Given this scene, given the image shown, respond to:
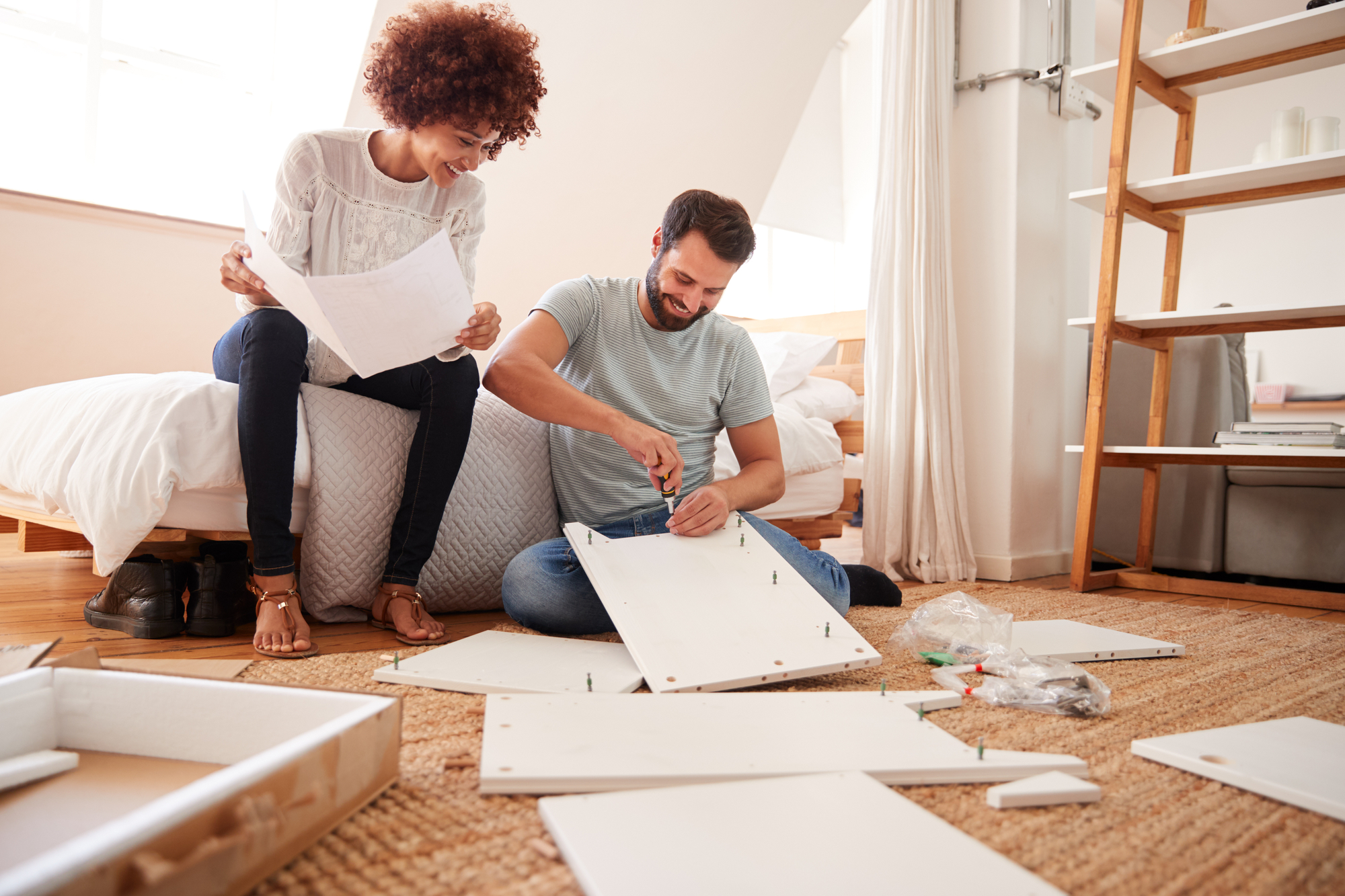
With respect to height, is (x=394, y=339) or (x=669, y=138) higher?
(x=669, y=138)

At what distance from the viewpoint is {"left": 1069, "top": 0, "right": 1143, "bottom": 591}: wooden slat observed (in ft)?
6.89

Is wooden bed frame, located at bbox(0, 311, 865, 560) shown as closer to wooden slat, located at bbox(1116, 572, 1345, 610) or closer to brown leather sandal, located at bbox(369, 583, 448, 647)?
brown leather sandal, located at bbox(369, 583, 448, 647)

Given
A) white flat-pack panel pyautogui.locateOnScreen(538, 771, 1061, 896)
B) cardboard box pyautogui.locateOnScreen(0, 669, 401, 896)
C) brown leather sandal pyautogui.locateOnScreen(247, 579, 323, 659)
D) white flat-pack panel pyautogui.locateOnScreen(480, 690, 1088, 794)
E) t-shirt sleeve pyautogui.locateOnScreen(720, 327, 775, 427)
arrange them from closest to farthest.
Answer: cardboard box pyautogui.locateOnScreen(0, 669, 401, 896) → white flat-pack panel pyautogui.locateOnScreen(538, 771, 1061, 896) → white flat-pack panel pyautogui.locateOnScreen(480, 690, 1088, 794) → brown leather sandal pyautogui.locateOnScreen(247, 579, 323, 659) → t-shirt sleeve pyautogui.locateOnScreen(720, 327, 775, 427)

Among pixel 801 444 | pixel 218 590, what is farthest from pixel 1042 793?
pixel 801 444

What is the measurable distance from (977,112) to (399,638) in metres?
2.10

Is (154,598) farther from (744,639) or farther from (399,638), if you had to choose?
(744,639)

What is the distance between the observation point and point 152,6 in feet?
9.20

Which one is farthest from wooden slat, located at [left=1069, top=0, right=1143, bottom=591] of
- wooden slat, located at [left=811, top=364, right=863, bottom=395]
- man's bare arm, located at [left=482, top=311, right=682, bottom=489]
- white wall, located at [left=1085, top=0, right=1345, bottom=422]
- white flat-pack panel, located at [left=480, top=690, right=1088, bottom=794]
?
white wall, located at [left=1085, top=0, right=1345, bottom=422]

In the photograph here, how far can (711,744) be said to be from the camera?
79 centimetres

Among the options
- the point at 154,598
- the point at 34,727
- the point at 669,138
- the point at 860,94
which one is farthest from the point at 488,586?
the point at 860,94

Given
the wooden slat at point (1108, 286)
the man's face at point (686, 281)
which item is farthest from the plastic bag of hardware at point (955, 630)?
the wooden slat at point (1108, 286)

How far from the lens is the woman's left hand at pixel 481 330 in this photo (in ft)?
4.28

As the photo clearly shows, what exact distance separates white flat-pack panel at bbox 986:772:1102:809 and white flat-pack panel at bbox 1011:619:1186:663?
0.47 m

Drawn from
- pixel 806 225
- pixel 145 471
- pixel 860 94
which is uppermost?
pixel 860 94
